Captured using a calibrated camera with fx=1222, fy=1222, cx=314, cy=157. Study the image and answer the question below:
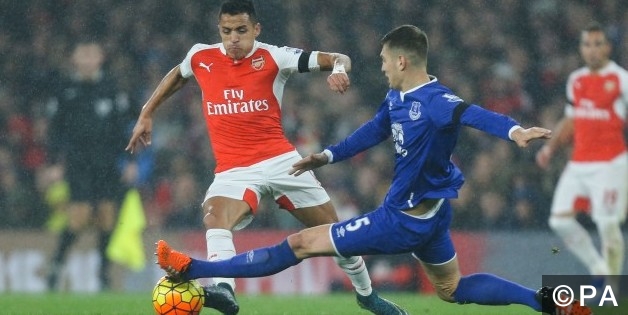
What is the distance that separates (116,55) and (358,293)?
7057 millimetres

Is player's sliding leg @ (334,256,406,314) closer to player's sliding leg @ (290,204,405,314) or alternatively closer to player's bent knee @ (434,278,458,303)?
player's sliding leg @ (290,204,405,314)

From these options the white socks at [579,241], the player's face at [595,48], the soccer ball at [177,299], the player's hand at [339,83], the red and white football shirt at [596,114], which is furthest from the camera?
the red and white football shirt at [596,114]

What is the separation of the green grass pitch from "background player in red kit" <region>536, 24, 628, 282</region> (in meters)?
1.54

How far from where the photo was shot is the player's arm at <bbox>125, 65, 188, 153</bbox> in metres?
8.09

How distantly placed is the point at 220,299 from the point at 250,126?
132 centimetres

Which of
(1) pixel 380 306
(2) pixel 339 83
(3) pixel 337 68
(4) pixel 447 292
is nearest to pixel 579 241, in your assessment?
(1) pixel 380 306

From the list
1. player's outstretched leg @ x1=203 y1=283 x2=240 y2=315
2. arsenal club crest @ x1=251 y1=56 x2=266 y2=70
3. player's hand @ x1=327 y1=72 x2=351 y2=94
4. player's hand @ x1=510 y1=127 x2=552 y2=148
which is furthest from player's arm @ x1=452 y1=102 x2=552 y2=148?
arsenal club crest @ x1=251 y1=56 x2=266 y2=70

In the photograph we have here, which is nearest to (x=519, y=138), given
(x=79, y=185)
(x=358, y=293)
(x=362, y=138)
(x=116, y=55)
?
(x=362, y=138)

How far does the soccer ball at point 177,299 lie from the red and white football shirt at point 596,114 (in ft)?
18.9

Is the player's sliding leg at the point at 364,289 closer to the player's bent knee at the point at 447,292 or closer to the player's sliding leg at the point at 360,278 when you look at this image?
the player's sliding leg at the point at 360,278

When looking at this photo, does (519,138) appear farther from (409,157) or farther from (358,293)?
(358,293)

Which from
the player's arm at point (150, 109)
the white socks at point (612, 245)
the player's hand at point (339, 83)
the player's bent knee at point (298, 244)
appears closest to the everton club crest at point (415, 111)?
the player's hand at point (339, 83)

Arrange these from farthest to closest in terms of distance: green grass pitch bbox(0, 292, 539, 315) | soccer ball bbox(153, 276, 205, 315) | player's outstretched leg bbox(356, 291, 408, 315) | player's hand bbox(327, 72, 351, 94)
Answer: green grass pitch bbox(0, 292, 539, 315), player's outstretched leg bbox(356, 291, 408, 315), player's hand bbox(327, 72, 351, 94), soccer ball bbox(153, 276, 205, 315)

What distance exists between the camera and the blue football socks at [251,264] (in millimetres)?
6871
